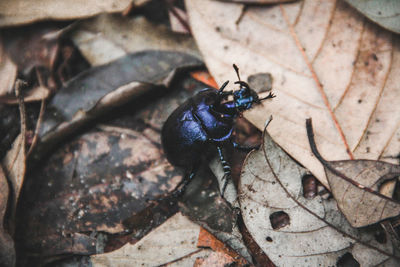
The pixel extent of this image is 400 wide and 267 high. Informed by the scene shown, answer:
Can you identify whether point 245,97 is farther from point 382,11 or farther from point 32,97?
point 32,97

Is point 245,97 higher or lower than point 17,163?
higher

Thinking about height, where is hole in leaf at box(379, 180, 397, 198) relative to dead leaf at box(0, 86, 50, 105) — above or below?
above

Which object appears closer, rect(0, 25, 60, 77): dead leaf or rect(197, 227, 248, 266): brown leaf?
rect(197, 227, 248, 266): brown leaf

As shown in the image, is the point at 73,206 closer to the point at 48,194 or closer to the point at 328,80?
the point at 48,194

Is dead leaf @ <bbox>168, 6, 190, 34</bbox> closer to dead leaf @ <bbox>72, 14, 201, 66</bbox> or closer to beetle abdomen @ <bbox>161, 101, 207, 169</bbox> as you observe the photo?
dead leaf @ <bbox>72, 14, 201, 66</bbox>

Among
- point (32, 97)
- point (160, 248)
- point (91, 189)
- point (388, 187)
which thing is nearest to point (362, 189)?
point (388, 187)

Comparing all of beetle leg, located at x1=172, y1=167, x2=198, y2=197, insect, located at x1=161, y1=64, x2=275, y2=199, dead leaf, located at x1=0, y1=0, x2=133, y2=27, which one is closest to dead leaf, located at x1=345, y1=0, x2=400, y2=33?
insect, located at x1=161, y1=64, x2=275, y2=199
